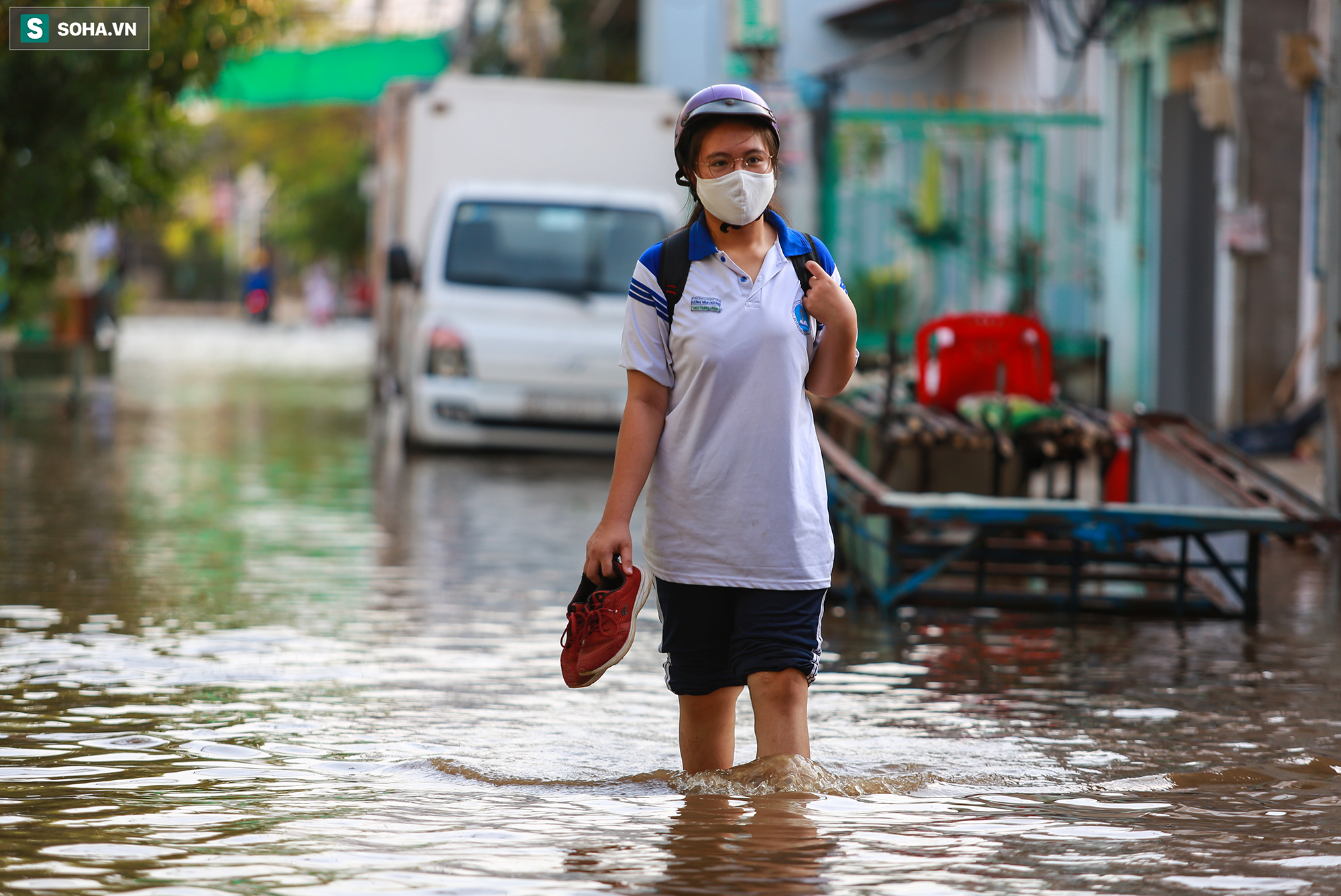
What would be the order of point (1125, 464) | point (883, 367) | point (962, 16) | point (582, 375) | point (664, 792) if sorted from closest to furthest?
1. point (664, 792)
2. point (1125, 464)
3. point (883, 367)
4. point (582, 375)
5. point (962, 16)

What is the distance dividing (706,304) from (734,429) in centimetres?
29

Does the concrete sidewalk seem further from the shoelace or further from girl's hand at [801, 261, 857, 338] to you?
girl's hand at [801, 261, 857, 338]

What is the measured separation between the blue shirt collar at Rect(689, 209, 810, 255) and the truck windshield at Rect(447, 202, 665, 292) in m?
10.9

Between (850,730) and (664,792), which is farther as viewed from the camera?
(850,730)

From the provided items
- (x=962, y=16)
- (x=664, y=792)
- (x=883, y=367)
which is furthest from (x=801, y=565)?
(x=962, y=16)

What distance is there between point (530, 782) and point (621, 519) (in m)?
0.98

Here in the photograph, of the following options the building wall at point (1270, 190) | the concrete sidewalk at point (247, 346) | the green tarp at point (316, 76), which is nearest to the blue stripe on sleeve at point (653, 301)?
the building wall at point (1270, 190)

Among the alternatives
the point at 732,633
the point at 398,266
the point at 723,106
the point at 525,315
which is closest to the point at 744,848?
the point at 732,633

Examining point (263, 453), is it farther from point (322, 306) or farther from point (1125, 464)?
point (322, 306)

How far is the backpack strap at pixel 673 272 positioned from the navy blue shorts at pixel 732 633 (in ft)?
2.09

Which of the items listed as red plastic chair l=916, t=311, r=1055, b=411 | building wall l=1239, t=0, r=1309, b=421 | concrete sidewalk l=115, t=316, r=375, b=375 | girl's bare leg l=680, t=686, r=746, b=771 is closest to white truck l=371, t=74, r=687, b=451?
red plastic chair l=916, t=311, r=1055, b=411

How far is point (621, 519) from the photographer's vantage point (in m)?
4.43

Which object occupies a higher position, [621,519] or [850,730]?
[621,519]

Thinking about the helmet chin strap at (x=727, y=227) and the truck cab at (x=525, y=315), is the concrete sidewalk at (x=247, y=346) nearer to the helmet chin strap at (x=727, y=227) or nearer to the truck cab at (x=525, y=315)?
the truck cab at (x=525, y=315)
